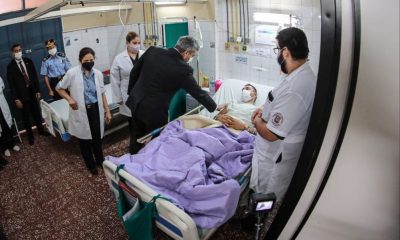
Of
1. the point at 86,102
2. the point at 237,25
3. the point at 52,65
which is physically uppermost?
the point at 237,25

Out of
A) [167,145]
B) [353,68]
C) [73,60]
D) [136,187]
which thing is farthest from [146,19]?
[353,68]

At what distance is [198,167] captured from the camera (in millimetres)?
2248

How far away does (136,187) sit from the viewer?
86.0 inches

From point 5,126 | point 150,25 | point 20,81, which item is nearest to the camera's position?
point 5,126

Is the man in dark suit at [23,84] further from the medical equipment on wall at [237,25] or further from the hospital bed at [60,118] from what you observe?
the medical equipment on wall at [237,25]

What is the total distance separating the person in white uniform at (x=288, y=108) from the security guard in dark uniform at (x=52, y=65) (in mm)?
3917

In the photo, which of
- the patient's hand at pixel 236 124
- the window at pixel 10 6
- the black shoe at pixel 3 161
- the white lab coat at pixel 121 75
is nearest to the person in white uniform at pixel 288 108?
the patient's hand at pixel 236 124

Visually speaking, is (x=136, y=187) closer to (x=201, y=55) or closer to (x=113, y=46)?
(x=201, y=55)

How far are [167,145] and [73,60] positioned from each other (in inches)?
161

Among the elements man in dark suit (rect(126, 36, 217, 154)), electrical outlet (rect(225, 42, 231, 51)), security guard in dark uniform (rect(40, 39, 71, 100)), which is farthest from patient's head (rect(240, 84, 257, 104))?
security guard in dark uniform (rect(40, 39, 71, 100))

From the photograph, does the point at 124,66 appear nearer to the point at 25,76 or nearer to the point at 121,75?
the point at 121,75

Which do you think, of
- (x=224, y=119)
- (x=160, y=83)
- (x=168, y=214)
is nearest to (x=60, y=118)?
(x=160, y=83)

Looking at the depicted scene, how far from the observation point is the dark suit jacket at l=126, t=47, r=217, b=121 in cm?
305

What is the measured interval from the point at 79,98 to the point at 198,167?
190 centimetres
